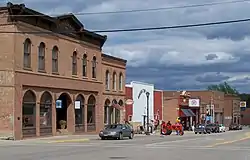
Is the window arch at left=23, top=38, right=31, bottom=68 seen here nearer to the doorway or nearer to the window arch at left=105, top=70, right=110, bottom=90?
the doorway

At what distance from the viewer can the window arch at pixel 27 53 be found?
41.1 metres

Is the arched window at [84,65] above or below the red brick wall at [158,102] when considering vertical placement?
above

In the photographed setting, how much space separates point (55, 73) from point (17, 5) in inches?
344

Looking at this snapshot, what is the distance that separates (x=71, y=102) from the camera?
48969 millimetres

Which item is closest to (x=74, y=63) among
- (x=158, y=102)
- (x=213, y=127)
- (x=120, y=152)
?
(x=120, y=152)

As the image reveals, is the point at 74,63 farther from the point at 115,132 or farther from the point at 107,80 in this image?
the point at 115,132

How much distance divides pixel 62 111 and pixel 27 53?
375 inches

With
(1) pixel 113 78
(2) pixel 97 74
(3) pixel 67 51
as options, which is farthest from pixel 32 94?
(1) pixel 113 78

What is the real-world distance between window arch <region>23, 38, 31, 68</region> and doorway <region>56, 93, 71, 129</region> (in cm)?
690

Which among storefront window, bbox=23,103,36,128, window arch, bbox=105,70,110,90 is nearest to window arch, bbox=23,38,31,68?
storefront window, bbox=23,103,36,128

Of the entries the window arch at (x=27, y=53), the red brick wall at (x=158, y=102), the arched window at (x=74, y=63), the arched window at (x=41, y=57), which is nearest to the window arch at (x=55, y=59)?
the arched window at (x=41, y=57)

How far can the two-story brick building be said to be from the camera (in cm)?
3928

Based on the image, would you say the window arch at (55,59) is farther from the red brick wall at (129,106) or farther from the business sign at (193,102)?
the business sign at (193,102)

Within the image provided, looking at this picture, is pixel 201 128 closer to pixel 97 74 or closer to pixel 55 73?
pixel 97 74
